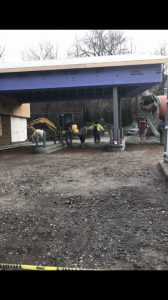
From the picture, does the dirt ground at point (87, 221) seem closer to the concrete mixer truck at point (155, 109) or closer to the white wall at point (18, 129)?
the concrete mixer truck at point (155, 109)

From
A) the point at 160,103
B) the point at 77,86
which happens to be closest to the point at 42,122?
the point at 77,86

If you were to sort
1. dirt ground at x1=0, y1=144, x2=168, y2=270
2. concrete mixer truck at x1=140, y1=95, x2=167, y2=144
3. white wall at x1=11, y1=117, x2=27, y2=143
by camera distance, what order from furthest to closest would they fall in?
white wall at x1=11, y1=117, x2=27, y2=143
concrete mixer truck at x1=140, y1=95, x2=167, y2=144
dirt ground at x1=0, y1=144, x2=168, y2=270

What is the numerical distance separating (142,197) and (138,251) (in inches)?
111

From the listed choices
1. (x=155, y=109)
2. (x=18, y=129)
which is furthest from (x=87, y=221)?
(x=18, y=129)

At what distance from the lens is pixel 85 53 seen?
5244cm

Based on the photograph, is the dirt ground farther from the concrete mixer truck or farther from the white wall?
the white wall

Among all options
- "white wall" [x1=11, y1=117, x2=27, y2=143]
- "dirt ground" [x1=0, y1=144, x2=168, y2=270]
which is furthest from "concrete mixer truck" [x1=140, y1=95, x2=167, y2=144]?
"white wall" [x1=11, y1=117, x2=27, y2=143]

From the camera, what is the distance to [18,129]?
90.7 ft

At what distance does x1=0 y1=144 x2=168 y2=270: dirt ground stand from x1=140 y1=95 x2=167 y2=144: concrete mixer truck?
→ 2689mm

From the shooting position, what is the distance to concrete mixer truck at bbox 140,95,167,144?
37.1ft

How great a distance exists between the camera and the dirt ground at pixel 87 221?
399 cm
